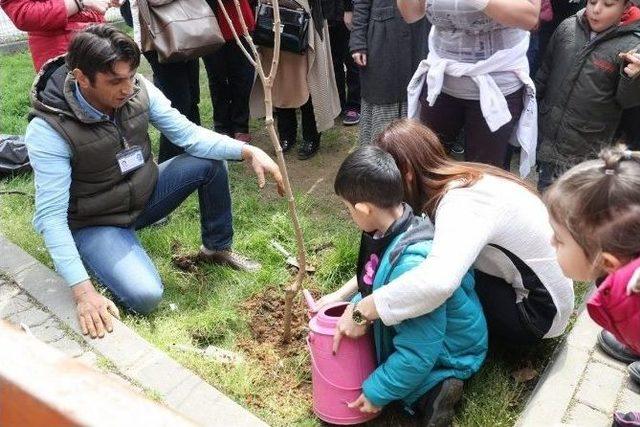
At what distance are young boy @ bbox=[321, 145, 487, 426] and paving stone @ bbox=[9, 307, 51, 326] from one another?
143 cm

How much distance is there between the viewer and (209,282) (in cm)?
324

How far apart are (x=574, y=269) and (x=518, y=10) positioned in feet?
4.41

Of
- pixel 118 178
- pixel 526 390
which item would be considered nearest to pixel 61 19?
pixel 118 178

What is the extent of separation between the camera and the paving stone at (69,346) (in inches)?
99.8

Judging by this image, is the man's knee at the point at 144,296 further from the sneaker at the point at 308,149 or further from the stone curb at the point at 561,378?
the sneaker at the point at 308,149

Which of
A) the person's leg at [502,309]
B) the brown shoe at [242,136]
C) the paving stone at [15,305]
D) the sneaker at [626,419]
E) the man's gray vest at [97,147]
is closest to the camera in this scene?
the sneaker at [626,419]

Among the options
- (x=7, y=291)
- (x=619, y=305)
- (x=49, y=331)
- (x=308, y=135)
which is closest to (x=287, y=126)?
(x=308, y=135)

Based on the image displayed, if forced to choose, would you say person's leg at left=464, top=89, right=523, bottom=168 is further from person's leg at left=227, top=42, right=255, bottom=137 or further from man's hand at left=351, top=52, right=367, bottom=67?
person's leg at left=227, top=42, right=255, bottom=137

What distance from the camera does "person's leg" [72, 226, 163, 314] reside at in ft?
9.30

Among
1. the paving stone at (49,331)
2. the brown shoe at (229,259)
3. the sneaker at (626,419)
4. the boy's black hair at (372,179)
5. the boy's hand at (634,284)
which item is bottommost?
the brown shoe at (229,259)

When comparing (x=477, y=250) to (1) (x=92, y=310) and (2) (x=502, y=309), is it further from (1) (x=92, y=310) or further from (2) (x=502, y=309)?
(1) (x=92, y=310)

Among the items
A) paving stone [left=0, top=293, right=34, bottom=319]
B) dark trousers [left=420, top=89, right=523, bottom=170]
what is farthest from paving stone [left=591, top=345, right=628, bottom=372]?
paving stone [left=0, top=293, right=34, bottom=319]

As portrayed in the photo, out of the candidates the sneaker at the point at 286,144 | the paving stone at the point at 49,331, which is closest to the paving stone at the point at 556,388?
the paving stone at the point at 49,331

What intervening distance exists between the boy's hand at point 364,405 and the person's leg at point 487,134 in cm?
135
